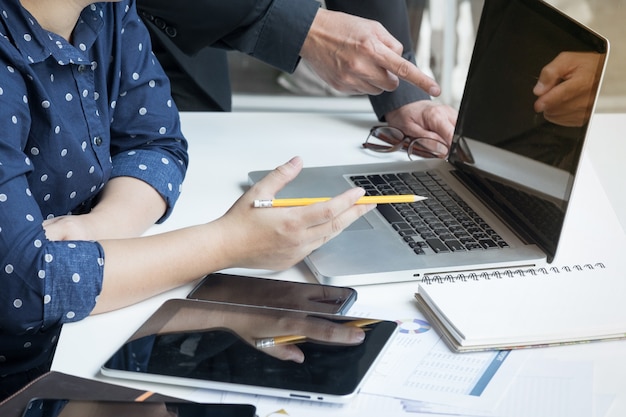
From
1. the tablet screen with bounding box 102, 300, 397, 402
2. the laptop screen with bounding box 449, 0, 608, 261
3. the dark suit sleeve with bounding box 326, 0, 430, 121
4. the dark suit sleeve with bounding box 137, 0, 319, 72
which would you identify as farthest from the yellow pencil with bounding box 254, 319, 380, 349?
the dark suit sleeve with bounding box 326, 0, 430, 121

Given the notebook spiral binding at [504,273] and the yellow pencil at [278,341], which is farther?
the notebook spiral binding at [504,273]

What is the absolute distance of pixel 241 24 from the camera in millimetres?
1497

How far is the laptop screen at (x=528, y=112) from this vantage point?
3.23ft

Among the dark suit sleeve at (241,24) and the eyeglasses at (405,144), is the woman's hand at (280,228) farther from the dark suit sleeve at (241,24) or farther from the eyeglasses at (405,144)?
the dark suit sleeve at (241,24)

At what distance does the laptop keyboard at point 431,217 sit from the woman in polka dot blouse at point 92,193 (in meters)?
0.14

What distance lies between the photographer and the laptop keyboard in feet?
3.51

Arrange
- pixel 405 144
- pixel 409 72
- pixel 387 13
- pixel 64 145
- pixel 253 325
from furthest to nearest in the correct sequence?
pixel 387 13 → pixel 405 144 → pixel 409 72 → pixel 64 145 → pixel 253 325

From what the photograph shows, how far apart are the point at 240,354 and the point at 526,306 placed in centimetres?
31

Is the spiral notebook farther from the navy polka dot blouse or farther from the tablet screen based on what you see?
the navy polka dot blouse

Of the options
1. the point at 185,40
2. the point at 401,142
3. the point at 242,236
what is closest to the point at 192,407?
the point at 242,236

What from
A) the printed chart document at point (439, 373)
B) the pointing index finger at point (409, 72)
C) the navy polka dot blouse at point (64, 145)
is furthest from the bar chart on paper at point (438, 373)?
the pointing index finger at point (409, 72)

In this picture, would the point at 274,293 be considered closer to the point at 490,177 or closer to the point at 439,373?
the point at 439,373

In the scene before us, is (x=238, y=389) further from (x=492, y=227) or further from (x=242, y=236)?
(x=492, y=227)

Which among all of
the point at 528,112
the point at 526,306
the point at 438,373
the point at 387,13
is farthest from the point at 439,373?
the point at 387,13
